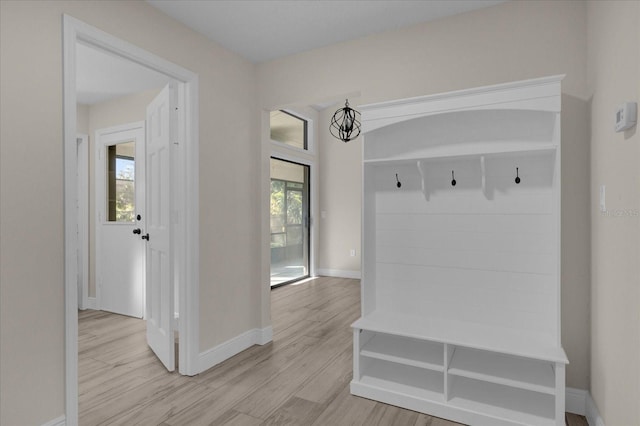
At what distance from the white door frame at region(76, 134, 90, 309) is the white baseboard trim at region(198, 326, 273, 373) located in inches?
103

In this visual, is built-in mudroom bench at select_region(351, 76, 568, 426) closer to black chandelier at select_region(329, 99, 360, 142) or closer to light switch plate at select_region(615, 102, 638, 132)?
light switch plate at select_region(615, 102, 638, 132)

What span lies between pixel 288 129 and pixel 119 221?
2841 millimetres

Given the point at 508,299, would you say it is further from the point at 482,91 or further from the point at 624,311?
the point at 482,91

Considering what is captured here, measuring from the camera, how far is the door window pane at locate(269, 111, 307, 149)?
18.4 ft

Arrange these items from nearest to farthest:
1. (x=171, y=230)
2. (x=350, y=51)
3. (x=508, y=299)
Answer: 1. (x=508, y=299)
2. (x=171, y=230)
3. (x=350, y=51)

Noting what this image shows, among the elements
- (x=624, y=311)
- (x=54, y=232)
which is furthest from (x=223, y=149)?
(x=624, y=311)

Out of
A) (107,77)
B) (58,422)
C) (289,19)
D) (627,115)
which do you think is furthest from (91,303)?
(627,115)

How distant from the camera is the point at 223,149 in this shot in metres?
2.98

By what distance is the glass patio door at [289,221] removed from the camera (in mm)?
5609

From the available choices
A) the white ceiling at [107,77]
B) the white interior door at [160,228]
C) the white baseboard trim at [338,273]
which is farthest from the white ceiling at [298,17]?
the white baseboard trim at [338,273]

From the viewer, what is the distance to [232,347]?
9.98 ft

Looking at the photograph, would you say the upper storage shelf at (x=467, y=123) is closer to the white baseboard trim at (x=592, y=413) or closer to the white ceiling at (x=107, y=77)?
the white baseboard trim at (x=592, y=413)

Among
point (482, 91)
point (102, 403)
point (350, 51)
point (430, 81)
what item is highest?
point (350, 51)

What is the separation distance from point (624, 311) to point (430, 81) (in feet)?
5.80
